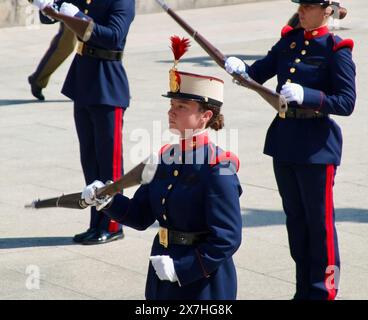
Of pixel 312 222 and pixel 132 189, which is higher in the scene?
pixel 312 222

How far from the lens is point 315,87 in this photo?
21.7ft

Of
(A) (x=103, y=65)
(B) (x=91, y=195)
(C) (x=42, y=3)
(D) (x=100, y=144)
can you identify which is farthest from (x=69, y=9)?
(B) (x=91, y=195)

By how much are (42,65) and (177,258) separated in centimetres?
850

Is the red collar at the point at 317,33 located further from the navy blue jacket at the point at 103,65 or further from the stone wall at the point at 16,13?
the stone wall at the point at 16,13

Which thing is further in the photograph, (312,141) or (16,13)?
(16,13)

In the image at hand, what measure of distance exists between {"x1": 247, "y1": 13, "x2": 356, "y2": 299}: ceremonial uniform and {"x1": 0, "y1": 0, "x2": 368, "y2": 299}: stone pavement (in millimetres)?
442

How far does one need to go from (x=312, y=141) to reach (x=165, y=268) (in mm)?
1870

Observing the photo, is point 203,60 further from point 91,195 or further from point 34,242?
point 91,195

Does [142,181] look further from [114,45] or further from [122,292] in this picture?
[114,45]

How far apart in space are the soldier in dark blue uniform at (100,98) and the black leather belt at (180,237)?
117 inches

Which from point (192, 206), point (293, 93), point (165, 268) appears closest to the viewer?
point (165, 268)

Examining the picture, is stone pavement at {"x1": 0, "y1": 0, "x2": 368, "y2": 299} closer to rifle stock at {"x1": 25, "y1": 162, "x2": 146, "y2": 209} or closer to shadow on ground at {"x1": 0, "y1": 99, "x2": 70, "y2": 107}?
shadow on ground at {"x1": 0, "y1": 99, "x2": 70, "y2": 107}

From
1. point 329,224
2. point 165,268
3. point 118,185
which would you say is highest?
point 118,185
